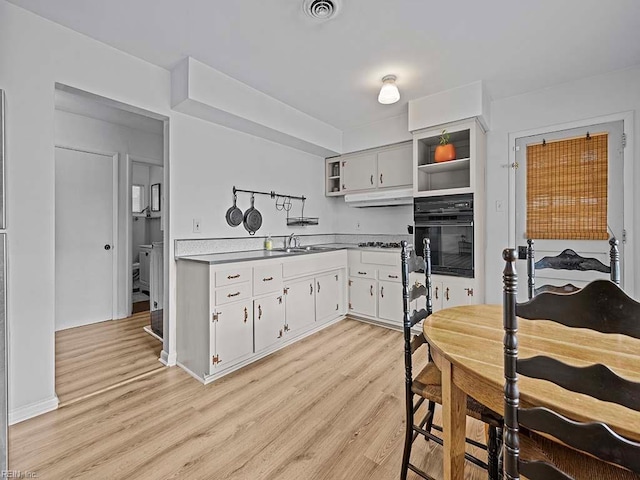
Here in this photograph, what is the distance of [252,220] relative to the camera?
349cm

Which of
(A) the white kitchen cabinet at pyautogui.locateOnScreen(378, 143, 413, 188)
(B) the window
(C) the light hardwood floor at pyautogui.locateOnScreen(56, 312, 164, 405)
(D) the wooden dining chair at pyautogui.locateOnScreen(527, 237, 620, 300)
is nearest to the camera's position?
(D) the wooden dining chair at pyautogui.locateOnScreen(527, 237, 620, 300)

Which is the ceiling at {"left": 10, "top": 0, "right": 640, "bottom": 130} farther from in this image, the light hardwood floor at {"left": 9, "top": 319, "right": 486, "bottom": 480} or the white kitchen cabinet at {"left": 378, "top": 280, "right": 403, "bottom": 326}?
the light hardwood floor at {"left": 9, "top": 319, "right": 486, "bottom": 480}

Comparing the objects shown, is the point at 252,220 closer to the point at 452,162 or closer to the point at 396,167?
the point at 396,167

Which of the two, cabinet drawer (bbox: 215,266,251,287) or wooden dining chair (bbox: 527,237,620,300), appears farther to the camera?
cabinet drawer (bbox: 215,266,251,287)

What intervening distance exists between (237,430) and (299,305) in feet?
5.01

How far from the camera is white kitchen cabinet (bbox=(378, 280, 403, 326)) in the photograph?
353cm

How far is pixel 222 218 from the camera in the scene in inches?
126

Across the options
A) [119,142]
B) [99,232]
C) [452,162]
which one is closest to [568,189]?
[452,162]

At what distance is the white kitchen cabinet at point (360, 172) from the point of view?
4.01m

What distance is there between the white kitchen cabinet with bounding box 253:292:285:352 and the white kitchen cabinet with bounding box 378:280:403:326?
50.3 inches

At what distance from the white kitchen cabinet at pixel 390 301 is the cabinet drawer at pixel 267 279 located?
1.33 meters

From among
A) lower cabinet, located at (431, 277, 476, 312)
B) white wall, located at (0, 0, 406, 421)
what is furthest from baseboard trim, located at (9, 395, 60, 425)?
lower cabinet, located at (431, 277, 476, 312)

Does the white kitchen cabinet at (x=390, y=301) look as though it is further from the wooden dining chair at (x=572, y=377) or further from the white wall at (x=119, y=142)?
the white wall at (x=119, y=142)

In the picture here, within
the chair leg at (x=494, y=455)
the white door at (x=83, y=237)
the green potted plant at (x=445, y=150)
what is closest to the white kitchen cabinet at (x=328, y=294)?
the green potted plant at (x=445, y=150)
